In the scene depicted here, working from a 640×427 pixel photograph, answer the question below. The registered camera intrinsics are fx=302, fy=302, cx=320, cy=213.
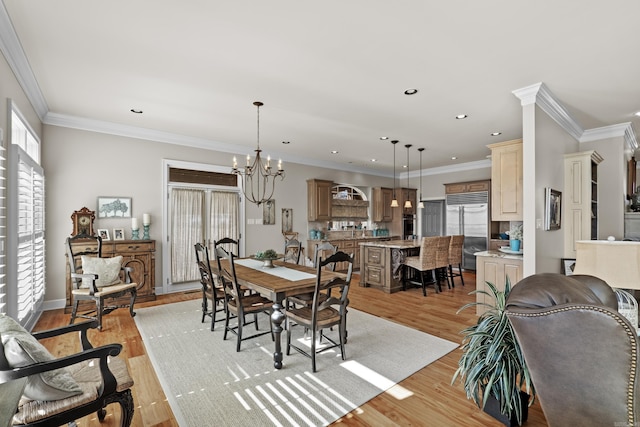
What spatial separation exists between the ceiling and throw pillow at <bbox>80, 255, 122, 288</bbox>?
1998 millimetres

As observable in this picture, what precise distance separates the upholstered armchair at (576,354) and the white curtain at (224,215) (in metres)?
5.12

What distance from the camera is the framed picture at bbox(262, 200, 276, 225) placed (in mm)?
6363

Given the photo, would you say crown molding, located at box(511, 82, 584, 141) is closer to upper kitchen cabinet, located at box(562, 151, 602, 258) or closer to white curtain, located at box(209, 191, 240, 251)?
Answer: upper kitchen cabinet, located at box(562, 151, 602, 258)

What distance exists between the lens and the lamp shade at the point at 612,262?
5.58 ft

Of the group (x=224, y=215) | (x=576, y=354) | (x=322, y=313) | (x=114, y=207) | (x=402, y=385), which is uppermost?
(x=114, y=207)

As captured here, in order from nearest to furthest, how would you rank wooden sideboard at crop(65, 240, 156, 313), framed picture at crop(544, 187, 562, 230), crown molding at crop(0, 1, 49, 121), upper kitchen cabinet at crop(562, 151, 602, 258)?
crown molding at crop(0, 1, 49, 121) → framed picture at crop(544, 187, 562, 230) → upper kitchen cabinet at crop(562, 151, 602, 258) → wooden sideboard at crop(65, 240, 156, 313)

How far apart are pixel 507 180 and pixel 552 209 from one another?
2.12ft

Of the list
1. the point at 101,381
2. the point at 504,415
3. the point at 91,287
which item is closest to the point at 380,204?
the point at 91,287

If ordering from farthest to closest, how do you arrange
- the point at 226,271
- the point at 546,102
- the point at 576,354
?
the point at 546,102, the point at 226,271, the point at 576,354

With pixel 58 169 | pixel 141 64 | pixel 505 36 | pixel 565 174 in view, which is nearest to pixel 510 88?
pixel 505 36

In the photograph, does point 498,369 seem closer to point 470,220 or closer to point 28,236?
point 28,236

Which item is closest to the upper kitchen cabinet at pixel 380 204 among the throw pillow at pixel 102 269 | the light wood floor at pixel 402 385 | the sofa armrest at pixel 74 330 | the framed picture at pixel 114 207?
the light wood floor at pixel 402 385

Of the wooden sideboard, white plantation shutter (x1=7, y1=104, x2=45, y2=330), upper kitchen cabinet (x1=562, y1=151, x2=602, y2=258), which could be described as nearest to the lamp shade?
upper kitchen cabinet (x1=562, y1=151, x2=602, y2=258)

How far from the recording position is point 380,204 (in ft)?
28.0
